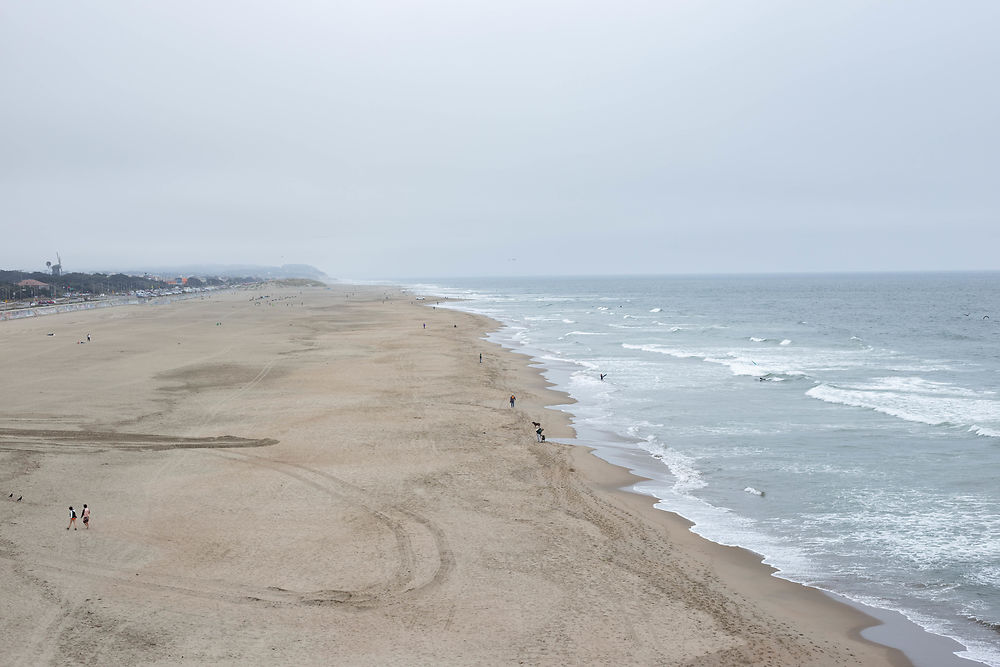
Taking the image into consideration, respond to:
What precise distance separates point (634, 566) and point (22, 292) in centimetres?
14982

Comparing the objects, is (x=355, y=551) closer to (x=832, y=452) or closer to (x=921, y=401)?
(x=832, y=452)

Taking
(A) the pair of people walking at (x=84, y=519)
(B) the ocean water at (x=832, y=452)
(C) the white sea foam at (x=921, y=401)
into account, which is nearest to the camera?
(B) the ocean water at (x=832, y=452)

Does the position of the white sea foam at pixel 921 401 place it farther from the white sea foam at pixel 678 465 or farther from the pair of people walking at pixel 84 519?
the pair of people walking at pixel 84 519

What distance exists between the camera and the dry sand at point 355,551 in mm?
11664

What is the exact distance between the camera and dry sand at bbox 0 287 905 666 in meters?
11.7

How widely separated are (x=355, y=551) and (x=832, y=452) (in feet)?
→ 58.4

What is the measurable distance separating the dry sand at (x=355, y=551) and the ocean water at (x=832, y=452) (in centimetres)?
157

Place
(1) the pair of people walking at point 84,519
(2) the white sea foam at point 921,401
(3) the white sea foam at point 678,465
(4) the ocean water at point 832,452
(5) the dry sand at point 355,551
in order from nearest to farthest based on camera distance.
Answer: (5) the dry sand at point 355,551
(4) the ocean water at point 832,452
(1) the pair of people walking at point 84,519
(3) the white sea foam at point 678,465
(2) the white sea foam at point 921,401

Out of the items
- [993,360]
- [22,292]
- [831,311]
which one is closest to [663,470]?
[993,360]

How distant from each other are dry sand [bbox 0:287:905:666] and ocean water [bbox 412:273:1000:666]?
5.15 feet

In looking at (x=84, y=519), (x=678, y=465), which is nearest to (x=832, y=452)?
(x=678, y=465)

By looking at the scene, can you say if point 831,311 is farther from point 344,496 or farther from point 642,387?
point 344,496

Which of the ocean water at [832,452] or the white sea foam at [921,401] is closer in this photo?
the ocean water at [832,452]

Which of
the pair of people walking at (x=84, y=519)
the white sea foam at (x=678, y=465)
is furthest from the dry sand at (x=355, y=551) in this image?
the white sea foam at (x=678, y=465)
